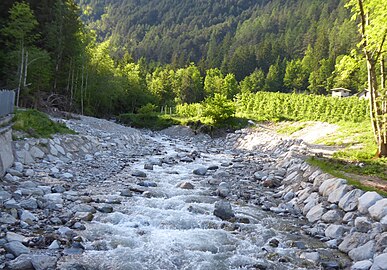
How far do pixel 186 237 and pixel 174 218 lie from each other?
122 centimetres

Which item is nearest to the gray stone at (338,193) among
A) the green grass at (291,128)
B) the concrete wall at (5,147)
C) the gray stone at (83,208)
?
the gray stone at (83,208)

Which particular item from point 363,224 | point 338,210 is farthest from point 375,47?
point 363,224

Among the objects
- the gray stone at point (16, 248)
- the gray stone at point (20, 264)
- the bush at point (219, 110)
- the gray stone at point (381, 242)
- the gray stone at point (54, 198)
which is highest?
the bush at point (219, 110)

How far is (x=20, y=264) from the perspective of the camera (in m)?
5.64

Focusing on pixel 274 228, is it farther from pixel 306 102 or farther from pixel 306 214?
pixel 306 102

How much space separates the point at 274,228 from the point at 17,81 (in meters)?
24.0

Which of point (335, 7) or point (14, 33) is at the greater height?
point (335, 7)

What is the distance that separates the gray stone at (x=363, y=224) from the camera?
775cm

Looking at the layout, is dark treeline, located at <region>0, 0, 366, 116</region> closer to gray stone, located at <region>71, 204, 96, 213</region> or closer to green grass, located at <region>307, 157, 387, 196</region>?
green grass, located at <region>307, 157, 387, 196</region>

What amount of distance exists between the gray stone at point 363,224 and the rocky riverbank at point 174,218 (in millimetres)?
21

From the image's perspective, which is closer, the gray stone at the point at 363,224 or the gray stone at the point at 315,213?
the gray stone at the point at 363,224

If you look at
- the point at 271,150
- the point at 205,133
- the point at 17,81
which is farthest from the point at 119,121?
the point at 271,150

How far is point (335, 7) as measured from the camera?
162m

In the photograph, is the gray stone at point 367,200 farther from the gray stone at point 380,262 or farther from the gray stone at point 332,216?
the gray stone at point 380,262
